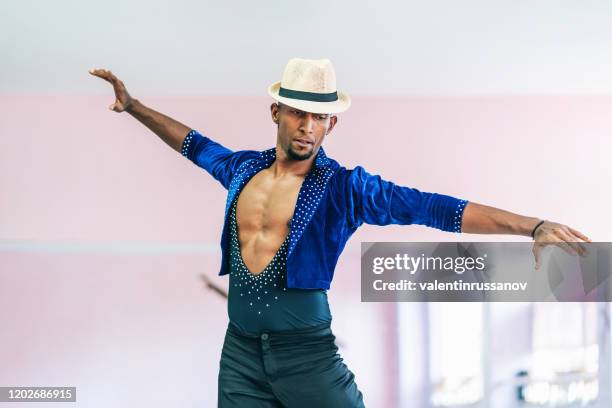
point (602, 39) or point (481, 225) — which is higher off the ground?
point (602, 39)

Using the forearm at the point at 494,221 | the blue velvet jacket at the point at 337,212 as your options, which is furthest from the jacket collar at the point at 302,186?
the forearm at the point at 494,221

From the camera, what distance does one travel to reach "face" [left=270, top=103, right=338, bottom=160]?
245 centimetres

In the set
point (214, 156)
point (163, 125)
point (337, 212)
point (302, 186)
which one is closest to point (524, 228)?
point (337, 212)

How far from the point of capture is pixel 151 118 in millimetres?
2871

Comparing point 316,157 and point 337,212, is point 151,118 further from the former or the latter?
point 337,212

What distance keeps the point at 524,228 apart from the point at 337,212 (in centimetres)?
52

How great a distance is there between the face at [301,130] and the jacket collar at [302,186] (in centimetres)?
5

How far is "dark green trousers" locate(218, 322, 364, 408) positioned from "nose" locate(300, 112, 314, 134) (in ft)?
1.85

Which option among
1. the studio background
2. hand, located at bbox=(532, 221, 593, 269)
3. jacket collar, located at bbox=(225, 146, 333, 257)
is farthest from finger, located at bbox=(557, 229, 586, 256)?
the studio background

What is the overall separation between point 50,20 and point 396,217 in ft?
5.78

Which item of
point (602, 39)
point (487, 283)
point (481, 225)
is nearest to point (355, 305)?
point (487, 283)

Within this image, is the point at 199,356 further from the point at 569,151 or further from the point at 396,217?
the point at 569,151

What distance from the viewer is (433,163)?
3.29 metres

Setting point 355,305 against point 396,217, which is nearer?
point 396,217
